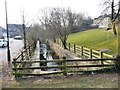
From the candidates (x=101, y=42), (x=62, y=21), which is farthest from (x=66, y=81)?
(x=62, y=21)

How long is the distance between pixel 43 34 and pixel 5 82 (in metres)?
35.9

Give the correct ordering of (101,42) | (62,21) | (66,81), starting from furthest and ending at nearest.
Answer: (62,21) → (101,42) → (66,81)

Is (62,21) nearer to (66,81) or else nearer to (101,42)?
(101,42)

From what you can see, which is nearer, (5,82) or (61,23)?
(5,82)

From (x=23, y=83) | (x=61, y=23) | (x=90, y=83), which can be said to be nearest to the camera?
(x=90, y=83)

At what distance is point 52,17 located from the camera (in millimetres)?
37969

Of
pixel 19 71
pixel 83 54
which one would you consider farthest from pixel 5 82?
pixel 83 54

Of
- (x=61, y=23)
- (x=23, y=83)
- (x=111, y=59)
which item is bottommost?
(x=23, y=83)

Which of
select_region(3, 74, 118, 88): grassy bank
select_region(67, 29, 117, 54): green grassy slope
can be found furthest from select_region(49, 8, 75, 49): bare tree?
select_region(3, 74, 118, 88): grassy bank

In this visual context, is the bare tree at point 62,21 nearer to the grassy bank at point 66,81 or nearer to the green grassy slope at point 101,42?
the green grassy slope at point 101,42

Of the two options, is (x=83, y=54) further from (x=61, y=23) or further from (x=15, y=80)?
(x=61, y=23)

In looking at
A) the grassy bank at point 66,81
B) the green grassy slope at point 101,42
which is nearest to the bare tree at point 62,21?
the green grassy slope at point 101,42

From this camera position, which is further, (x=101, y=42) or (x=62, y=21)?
(x=62, y=21)

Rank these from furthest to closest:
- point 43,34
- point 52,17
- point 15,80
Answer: point 43,34
point 52,17
point 15,80
